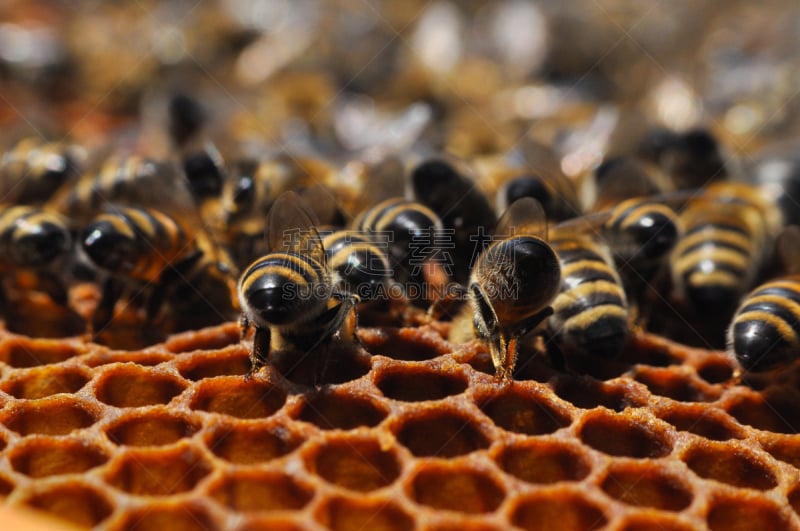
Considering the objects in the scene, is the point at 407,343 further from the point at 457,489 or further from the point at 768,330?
the point at 768,330

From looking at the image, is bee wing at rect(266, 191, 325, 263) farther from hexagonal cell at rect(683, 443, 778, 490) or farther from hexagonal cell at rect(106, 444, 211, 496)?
hexagonal cell at rect(683, 443, 778, 490)

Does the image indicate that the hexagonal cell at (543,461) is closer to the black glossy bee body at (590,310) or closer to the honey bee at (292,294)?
the black glossy bee body at (590,310)

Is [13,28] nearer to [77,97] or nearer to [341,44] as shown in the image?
[77,97]

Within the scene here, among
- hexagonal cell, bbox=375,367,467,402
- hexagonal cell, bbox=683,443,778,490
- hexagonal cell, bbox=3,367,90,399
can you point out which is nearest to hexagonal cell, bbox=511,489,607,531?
→ hexagonal cell, bbox=683,443,778,490

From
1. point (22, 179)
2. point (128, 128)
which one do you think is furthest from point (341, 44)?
point (22, 179)

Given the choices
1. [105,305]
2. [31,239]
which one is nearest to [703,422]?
[105,305]

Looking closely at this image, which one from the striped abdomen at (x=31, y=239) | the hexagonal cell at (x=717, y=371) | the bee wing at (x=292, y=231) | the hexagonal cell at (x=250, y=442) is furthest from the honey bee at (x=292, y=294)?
the hexagonal cell at (x=717, y=371)
